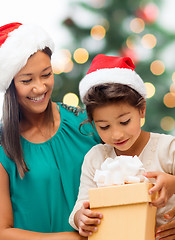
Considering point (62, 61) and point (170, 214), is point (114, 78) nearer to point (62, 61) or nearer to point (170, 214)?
point (170, 214)

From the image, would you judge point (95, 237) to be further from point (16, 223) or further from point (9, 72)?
point (9, 72)

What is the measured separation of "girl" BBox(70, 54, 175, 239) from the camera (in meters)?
1.45

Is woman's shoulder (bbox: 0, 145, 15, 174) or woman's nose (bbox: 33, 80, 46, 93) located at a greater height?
woman's nose (bbox: 33, 80, 46, 93)

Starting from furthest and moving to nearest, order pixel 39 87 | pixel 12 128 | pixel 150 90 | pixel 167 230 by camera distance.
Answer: pixel 150 90, pixel 12 128, pixel 39 87, pixel 167 230

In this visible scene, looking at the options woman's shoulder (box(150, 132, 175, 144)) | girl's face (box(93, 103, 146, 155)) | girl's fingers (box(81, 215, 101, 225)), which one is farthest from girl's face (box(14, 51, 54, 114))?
girl's fingers (box(81, 215, 101, 225))

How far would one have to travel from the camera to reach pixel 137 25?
2480mm

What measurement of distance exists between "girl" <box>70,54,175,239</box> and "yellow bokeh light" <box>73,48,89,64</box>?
3.04ft

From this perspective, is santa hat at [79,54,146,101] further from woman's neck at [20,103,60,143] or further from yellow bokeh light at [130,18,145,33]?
yellow bokeh light at [130,18,145,33]

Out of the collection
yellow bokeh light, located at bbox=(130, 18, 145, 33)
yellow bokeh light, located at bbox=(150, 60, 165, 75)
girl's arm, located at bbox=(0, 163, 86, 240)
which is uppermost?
yellow bokeh light, located at bbox=(130, 18, 145, 33)

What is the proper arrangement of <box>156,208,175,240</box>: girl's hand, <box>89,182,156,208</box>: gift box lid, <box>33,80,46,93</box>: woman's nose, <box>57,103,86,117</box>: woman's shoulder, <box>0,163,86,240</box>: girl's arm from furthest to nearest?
1. <box>57,103,86,117</box>: woman's shoulder
2. <box>33,80,46,93</box>: woman's nose
3. <box>0,163,86,240</box>: girl's arm
4. <box>156,208,175,240</box>: girl's hand
5. <box>89,182,156,208</box>: gift box lid

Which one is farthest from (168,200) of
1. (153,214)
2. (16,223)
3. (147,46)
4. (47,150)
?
(147,46)

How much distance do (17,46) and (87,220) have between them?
84 cm

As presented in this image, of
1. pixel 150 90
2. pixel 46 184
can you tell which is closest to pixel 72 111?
pixel 46 184

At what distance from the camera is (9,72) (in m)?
1.75
